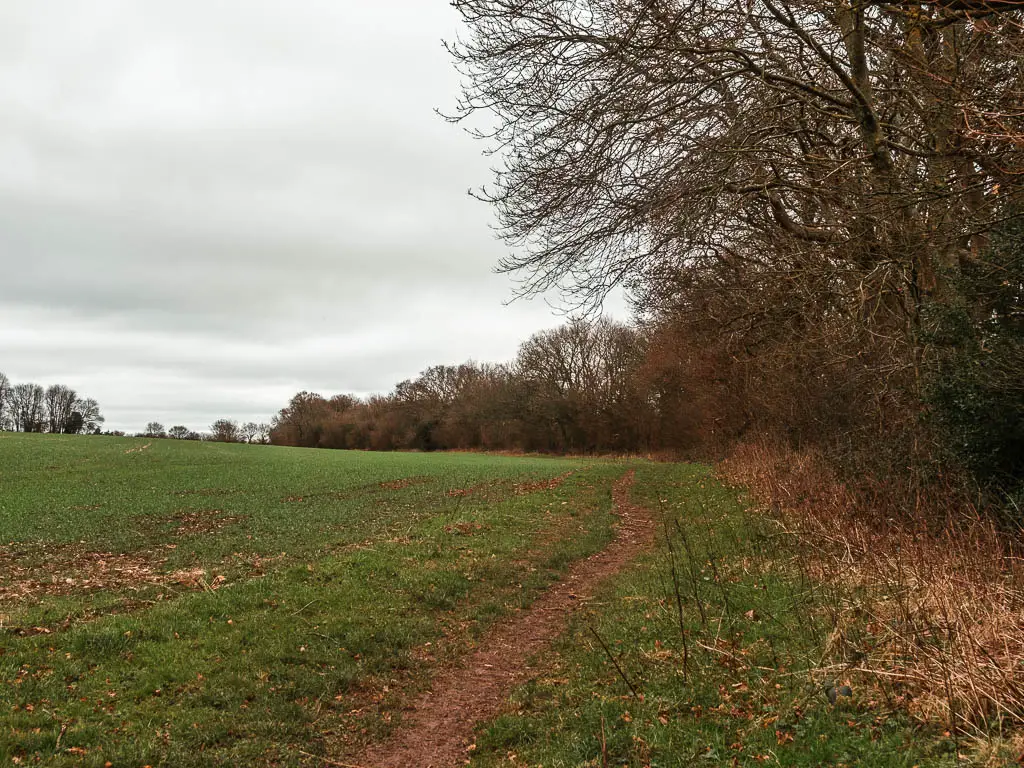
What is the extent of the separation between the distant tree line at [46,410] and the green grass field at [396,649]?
105 meters

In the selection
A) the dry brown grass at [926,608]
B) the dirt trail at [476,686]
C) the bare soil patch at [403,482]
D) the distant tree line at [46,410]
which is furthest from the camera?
the distant tree line at [46,410]

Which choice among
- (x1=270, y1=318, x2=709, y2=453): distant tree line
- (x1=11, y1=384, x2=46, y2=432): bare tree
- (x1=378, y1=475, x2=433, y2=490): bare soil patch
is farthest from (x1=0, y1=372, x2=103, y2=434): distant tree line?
(x1=378, y1=475, x2=433, y2=490): bare soil patch

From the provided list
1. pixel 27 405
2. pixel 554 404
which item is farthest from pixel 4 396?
pixel 554 404

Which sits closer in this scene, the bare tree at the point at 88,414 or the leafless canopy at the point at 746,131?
the leafless canopy at the point at 746,131

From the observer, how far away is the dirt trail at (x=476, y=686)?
16.3 ft

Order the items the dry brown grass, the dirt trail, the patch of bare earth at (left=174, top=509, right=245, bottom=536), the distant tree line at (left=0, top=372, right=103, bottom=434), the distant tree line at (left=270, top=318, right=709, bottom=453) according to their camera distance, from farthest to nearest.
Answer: the distant tree line at (left=0, top=372, right=103, bottom=434), the distant tree line at (left=270, top=318, right=709, bottom=453), the patch of bare earth at (left=174, top=509, right=245, bottom=536), the dirt trail, the dry brown grass

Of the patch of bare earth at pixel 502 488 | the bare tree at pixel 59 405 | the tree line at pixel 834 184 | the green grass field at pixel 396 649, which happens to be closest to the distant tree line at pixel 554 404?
the patch of bare earth at pixel 502 488

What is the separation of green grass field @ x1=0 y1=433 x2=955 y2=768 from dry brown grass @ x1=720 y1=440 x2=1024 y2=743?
0.26 m

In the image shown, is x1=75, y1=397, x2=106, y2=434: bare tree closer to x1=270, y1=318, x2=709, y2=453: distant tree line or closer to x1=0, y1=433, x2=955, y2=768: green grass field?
x1=270, y1=318, x2=709, y2=453: distant tree line

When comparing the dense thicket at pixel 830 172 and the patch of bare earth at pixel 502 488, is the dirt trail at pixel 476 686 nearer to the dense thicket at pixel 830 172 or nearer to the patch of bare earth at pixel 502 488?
the dense thicket at pixel 830 172

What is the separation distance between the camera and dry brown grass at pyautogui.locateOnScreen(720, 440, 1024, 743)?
3.71 meters

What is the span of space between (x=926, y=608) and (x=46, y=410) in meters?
133

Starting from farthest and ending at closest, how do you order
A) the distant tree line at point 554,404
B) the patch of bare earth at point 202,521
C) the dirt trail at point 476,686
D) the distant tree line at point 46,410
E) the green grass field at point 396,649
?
the distant tree line at point 46,410
the distant tree line at point 554,404
the patch of bare earth at point 202,521
the dirt trail at point 476,686
the green grass field at point 396,649

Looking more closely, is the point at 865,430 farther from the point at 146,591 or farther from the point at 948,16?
the point at 146,591
